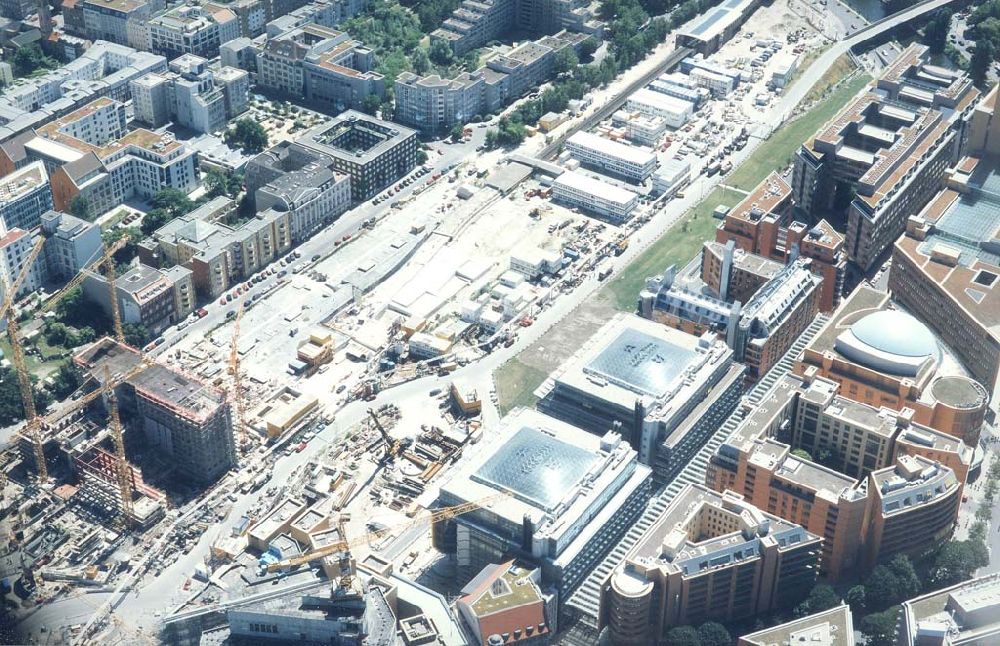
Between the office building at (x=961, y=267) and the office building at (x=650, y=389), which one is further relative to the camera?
the office building at (x=961, y=267)

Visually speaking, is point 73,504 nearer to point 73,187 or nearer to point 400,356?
point 400,356

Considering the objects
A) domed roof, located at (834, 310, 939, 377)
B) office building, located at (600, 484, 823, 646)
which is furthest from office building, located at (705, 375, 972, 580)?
domed roof, located at (834, 310, 939, 377)

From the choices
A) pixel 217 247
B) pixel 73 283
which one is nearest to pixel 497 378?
pixel 217 247

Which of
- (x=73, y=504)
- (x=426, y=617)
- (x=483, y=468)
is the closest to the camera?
(x=426, y=617)

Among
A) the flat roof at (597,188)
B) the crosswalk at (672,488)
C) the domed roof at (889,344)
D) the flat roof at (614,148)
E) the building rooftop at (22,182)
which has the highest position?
the domed roof at (889,344)

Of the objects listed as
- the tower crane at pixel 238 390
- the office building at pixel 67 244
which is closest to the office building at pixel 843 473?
the tower crane at pixel 238 390

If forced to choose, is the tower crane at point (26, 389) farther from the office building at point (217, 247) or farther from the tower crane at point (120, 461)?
the office building at point (217, 247)

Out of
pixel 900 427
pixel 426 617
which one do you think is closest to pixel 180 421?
pixel 426 617
